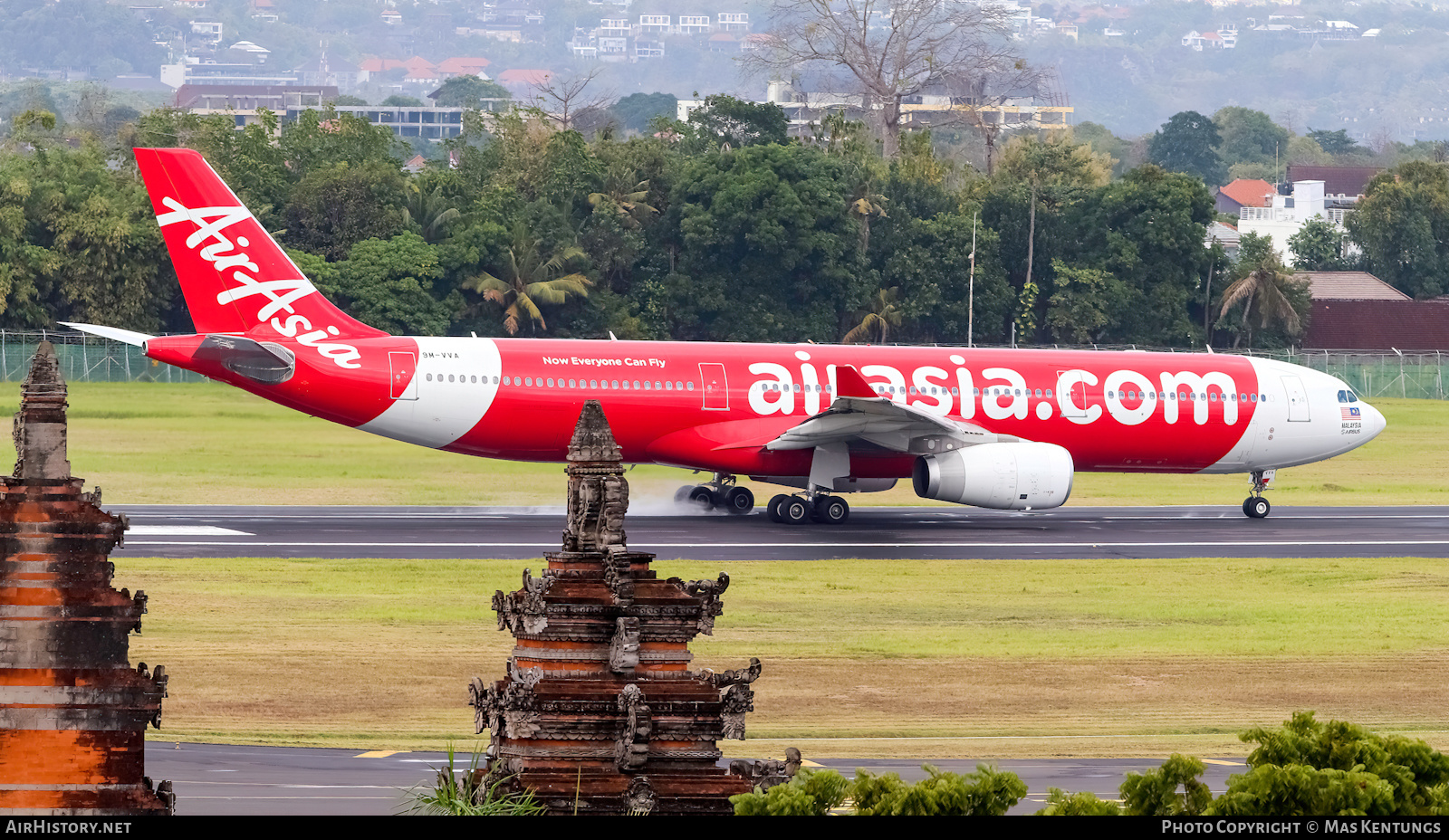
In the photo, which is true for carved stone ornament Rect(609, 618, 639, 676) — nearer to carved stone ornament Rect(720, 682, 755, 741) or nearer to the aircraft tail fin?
carved stone ornament Rect(720, 682, 755, 741)

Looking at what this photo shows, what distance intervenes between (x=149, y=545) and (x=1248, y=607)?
19.8m

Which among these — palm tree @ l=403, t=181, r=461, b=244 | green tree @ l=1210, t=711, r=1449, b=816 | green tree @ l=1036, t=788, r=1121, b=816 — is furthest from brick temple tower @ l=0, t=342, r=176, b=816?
palm tree @ l=403, t=181, r=461, b=244

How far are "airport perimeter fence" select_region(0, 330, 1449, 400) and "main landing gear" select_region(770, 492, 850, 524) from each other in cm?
3204

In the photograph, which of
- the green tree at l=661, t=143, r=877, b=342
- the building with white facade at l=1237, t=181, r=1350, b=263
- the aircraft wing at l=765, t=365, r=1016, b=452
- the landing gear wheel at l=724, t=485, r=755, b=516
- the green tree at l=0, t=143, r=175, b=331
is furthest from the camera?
the building with white facade at l=1237, t=181, r=1350, b=263

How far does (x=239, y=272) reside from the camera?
4072 centimetres

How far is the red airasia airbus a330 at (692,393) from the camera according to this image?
40.3 m

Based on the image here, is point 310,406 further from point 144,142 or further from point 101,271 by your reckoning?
point 144,142

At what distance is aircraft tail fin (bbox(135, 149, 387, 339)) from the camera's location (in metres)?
40.6

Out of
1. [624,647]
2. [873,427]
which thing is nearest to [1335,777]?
[624,647]

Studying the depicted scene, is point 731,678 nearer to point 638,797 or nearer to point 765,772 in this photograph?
point 765,772

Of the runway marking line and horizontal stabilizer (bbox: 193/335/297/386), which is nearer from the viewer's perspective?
the runway marking line

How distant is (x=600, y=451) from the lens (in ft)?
41.3
